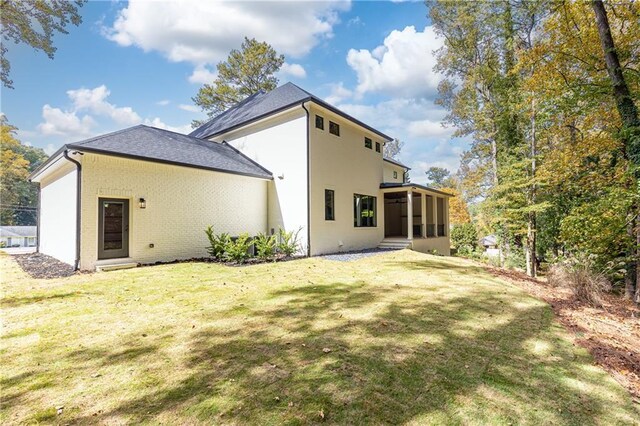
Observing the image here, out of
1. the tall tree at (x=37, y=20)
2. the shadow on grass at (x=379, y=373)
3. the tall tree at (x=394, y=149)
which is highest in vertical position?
the tall tree at (x=394, y=149)

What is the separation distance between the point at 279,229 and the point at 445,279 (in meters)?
7.09

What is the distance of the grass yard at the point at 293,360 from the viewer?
7.98ft

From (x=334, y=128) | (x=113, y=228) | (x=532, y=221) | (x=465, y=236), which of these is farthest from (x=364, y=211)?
(x=465, y=236)

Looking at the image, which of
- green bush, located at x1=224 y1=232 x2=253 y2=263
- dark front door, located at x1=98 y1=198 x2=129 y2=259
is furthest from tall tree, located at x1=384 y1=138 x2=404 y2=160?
dark front door, located at x1=98 y1=198 x2=129 y2=259

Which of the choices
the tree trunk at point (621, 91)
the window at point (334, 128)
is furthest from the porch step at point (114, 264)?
the tree trunk at point (621, 91)

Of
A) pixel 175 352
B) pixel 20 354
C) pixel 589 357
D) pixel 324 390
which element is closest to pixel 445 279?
pixel 589 357

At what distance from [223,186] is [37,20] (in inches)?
405

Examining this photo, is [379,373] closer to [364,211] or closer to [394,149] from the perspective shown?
[364,211]

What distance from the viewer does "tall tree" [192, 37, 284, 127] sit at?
83.9 feet

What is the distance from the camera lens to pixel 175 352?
3404mm

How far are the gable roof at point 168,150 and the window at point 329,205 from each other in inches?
102

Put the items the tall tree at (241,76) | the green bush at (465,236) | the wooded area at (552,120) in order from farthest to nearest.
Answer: the green bush at (465,236) → the tall tree at (241,76) → the wooded area at (552,120)

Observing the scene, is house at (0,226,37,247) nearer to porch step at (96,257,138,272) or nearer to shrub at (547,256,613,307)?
porch step at (96,257,138,272)

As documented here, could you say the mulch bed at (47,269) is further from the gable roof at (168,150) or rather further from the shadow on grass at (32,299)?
the gable roof at (168,150)
